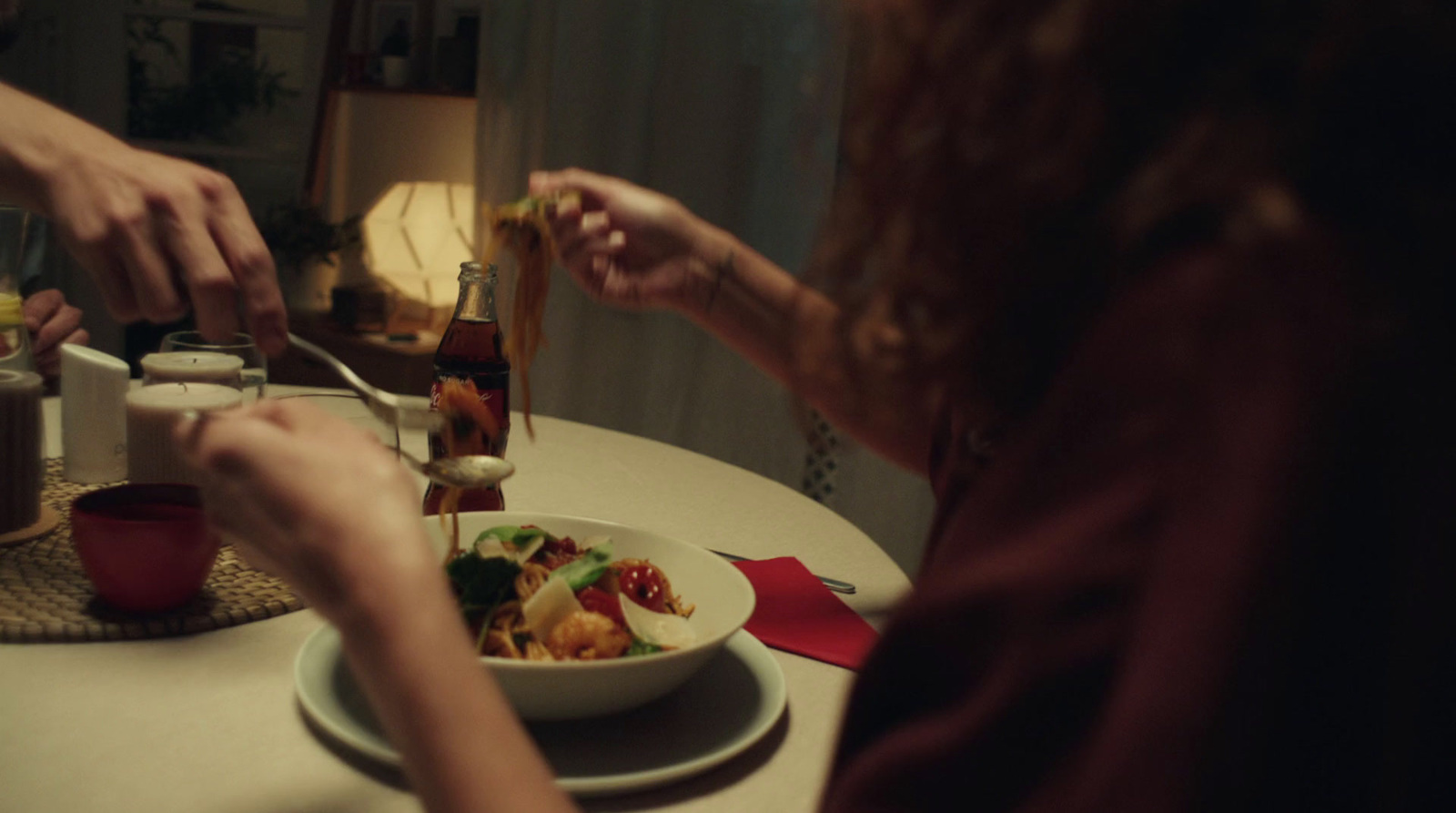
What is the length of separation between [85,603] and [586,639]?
47 cm

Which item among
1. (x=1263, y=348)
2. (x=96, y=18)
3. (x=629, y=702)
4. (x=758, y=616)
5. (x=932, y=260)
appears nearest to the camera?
(x=1263, y=348)

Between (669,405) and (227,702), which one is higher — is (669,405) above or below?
below

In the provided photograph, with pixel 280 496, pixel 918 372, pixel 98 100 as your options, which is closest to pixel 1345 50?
pixel 918 372

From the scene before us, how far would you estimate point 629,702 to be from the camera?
84cm

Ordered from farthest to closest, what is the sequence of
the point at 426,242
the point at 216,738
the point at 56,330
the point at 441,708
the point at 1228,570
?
the point at 426,242
the point at 56,330
the point at 216,738
the point at 441,708
the point at 1228,570

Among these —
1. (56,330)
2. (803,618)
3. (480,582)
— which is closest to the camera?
(480,582)

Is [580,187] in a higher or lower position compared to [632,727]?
higher

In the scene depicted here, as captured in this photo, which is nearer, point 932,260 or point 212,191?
point 932,260

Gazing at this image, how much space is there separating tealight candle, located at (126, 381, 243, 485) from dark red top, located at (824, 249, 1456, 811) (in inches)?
39.8

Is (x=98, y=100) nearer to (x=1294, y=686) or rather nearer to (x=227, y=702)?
(x=227, y=702)

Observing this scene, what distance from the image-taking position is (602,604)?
95 centimetres

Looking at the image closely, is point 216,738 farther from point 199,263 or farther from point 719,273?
point 719,273

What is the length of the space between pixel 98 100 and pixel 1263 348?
4.01m

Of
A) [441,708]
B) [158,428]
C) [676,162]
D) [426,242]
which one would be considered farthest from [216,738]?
[426,242]
